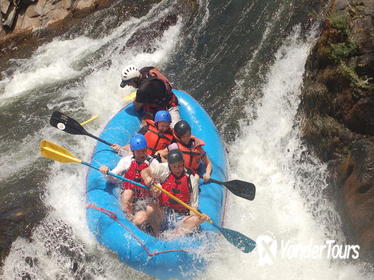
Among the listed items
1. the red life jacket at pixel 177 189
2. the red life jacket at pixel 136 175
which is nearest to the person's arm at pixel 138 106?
the red life jacket at pixel 136 175

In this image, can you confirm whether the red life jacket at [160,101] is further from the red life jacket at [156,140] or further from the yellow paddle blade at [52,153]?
the yellow paddle blade at [52,153]

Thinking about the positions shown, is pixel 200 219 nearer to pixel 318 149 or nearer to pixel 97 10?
pixel 318 149

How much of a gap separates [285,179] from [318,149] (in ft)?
1.99

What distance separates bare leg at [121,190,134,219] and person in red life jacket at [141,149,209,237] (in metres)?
0.29

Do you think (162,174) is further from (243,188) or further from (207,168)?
(243,188)

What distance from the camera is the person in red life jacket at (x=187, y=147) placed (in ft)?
13.2

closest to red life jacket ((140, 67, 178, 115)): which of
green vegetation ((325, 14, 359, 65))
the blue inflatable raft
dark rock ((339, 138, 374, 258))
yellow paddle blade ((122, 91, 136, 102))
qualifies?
the blue inflatable raft

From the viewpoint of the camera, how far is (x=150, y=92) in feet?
15.5

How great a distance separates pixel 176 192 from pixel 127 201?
0.52 meters

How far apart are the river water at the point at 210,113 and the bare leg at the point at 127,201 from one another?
1.42 ft

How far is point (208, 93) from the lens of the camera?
643 cm

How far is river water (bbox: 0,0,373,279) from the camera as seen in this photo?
4012 mm

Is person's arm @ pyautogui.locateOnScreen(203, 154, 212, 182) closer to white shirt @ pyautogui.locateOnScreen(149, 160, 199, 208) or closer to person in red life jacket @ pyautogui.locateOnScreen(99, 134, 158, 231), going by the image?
white shirt @ pyautogui.locateOnScreen(149, 160, 199, 208)

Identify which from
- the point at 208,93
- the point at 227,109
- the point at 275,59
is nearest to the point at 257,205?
the point at 227,109
